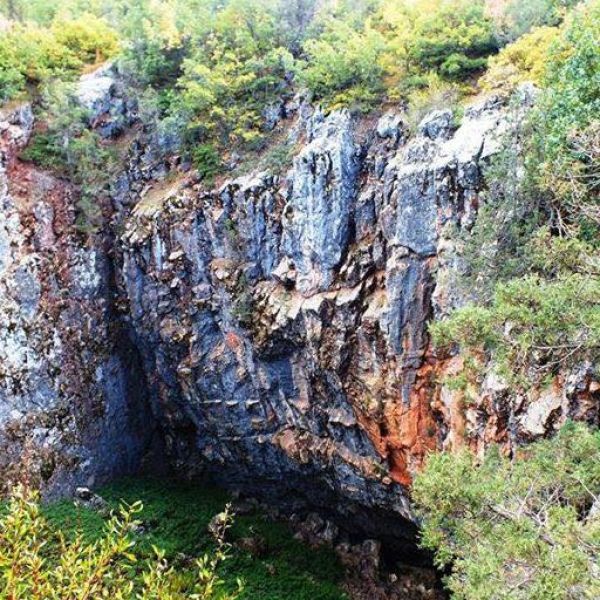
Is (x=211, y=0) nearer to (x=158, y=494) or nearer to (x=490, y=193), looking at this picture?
(x=490, y=193)

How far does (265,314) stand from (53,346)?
6395 millimetres

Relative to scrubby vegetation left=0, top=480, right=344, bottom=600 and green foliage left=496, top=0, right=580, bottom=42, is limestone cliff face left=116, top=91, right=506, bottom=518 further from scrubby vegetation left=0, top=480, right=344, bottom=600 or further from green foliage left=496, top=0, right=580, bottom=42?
green foliage left=496, top=0, right=580, bottom=42

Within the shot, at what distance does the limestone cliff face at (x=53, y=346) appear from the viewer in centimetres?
1510

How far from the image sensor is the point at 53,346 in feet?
51.9

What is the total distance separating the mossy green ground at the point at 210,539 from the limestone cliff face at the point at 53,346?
1300mm

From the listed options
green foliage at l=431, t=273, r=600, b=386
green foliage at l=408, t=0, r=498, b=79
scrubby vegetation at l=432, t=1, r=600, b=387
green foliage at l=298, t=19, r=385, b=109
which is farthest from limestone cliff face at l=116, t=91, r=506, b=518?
green foliage at l=431, t=273, r=600, b=386

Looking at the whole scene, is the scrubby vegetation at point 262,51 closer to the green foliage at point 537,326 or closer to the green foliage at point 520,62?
the green foliage at point 520,62

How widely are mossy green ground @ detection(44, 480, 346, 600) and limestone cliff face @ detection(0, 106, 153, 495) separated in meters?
1.30

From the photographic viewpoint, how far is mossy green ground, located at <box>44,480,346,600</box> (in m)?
13.8

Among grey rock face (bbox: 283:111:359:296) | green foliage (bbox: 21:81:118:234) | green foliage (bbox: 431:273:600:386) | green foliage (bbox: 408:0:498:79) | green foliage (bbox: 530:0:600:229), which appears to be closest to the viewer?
green foliage (bbox: 431:273:600:386)

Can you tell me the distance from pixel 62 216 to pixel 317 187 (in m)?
8.24

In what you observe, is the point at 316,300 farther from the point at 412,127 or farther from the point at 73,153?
the point at 73,153

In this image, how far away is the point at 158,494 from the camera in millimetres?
16781

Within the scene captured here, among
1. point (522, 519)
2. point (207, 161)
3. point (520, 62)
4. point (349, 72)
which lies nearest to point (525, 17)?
point (520, 62)
